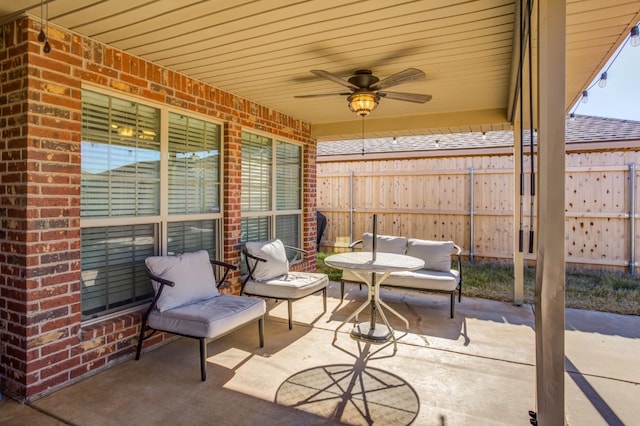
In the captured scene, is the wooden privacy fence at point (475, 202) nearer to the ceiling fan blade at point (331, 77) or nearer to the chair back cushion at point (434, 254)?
the chair back cushion at point (434, 254)

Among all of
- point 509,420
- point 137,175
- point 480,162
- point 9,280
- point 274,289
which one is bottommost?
point 509,420

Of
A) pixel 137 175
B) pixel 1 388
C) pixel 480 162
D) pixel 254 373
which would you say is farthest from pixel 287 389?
pixel 480 162

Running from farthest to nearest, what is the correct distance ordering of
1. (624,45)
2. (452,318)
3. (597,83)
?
(452,318)
(597,83)
(624,45)

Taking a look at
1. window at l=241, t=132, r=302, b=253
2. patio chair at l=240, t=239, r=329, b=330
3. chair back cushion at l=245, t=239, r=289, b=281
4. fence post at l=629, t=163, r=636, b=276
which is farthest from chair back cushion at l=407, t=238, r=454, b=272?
Result: fence post at l=629, t=163, r=636, b=276

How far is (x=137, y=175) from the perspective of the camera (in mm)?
3445

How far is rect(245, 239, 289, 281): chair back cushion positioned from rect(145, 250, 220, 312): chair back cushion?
697 millimetres

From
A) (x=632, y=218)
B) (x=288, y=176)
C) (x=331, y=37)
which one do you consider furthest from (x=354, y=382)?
(x=632, y=218)

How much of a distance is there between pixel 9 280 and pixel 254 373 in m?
1.88

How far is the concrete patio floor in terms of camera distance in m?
2.42

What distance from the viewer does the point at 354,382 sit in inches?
113

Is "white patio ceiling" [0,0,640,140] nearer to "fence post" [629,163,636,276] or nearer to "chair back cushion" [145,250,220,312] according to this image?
"chair back cushion" [145,250,220,312]

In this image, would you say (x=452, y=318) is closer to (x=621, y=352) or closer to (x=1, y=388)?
(x=621, y=352)

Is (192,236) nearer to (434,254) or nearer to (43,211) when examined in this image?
(43,211)

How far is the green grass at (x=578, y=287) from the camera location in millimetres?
4906
